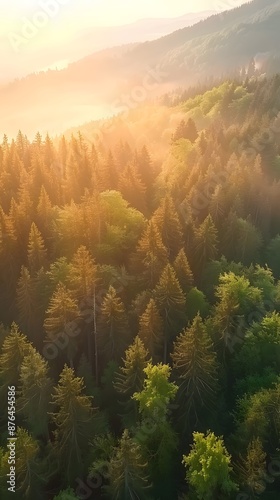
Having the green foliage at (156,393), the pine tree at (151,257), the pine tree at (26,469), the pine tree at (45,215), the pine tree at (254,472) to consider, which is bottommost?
the pine tree at (254,472)

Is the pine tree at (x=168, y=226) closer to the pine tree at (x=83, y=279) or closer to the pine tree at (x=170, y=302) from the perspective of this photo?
the pine tree at (x=170, y=302)

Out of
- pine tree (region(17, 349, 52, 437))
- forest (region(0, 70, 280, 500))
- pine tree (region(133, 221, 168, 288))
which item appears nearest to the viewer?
forest (region(0, 70, 280, 500))

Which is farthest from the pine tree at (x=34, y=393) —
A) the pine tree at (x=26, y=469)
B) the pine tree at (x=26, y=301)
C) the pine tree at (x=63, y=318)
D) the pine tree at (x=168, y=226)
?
the pine tree at (x=168, y=226)

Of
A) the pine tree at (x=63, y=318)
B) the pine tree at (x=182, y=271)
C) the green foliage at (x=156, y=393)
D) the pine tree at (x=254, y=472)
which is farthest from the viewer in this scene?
the pine tree at (x=182, y=271)

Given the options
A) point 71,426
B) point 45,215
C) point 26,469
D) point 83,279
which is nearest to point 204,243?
point 83,279

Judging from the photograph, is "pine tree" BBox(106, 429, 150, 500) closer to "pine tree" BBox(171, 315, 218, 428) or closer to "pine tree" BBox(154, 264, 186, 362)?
"pine tree" BBox(171, 315, 218, 428)

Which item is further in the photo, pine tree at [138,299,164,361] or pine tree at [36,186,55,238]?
pine tree at [36,186,55,238]

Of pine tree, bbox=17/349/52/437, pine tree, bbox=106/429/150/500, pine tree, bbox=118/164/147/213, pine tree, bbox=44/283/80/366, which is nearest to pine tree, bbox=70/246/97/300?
pine tree, bbox=44/283/80/366
